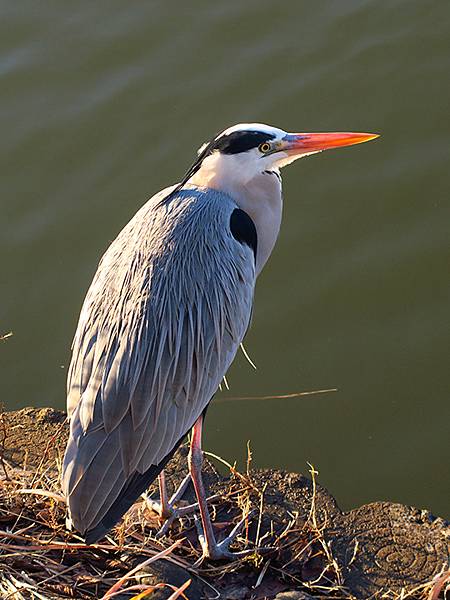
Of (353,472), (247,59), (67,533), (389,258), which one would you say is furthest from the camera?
(247,59)

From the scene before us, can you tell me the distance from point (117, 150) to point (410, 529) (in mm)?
3039

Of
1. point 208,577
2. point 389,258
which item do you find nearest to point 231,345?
point 208,577

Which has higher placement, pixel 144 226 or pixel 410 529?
pixel 144 226

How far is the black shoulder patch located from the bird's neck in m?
0.07

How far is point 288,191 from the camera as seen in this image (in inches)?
197

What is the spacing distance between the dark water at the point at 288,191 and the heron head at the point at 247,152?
1.10 meters

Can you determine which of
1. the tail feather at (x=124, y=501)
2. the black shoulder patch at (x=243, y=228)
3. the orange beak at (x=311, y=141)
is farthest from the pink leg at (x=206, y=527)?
the orange beak at (x=311, y=141)

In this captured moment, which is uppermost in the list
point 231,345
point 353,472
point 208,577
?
point 231,345

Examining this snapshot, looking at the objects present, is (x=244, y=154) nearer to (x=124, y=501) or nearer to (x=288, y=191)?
(x=124, y=501)

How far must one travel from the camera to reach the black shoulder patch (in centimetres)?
344

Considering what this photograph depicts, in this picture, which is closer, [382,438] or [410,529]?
[410,529]

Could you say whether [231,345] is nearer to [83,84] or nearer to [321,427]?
[321,427]

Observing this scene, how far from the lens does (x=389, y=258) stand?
462cm

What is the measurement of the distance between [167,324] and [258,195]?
0.78 meters
